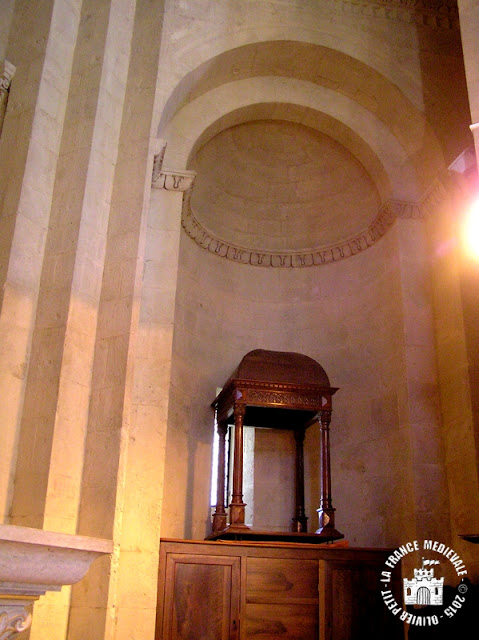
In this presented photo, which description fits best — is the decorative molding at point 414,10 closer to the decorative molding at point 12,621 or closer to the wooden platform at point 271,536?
the wooden platform at point 271,536

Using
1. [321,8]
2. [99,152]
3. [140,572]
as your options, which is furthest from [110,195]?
[321,8]

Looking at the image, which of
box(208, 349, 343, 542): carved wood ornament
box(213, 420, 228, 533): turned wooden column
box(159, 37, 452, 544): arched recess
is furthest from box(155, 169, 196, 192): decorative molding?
box(213, 420, 228, 533): turned wooden column

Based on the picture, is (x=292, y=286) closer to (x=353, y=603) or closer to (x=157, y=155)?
(x=157, y=155)

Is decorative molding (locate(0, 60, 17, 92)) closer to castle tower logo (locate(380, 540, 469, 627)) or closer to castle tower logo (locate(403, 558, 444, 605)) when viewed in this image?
castle tower logo (locate(380, 540, 469, 627))

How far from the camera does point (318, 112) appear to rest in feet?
27.9

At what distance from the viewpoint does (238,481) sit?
6637 millimetres

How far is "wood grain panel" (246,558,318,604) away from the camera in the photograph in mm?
5816

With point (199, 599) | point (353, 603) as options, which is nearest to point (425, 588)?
point (353, 603)

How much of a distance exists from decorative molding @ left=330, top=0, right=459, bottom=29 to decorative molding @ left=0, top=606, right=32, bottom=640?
7.97m

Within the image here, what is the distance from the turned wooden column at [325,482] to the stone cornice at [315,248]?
8.45ft

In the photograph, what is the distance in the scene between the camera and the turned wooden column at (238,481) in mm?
6414

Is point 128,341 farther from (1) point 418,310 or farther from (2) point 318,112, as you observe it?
(2) point 318,112

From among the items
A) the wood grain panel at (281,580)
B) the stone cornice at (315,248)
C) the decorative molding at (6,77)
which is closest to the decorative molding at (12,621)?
the wood grain panel at (281,580)

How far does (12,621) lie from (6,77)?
4.65m
